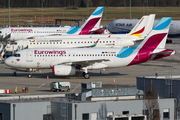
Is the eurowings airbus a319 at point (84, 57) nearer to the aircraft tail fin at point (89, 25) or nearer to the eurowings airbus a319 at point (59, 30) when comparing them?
the aircraft tail fin at point (89, 25)

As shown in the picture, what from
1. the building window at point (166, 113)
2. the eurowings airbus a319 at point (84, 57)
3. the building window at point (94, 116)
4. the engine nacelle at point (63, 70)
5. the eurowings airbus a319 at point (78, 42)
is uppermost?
the eurowings airbus a319 at point (78, 42)

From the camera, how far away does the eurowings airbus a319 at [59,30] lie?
91312 mm

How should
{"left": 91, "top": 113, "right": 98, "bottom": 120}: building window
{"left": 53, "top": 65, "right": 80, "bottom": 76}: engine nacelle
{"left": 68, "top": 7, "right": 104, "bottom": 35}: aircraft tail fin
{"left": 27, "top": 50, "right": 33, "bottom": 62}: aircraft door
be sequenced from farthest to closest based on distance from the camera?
{"left": 68, "top": 7, "right": 104, "bottom": 35}: aircraft tail fin → {"left": 27, "top": 50, "right": 33, "bottom": 62}: aircraft door → {"left": 53, "top": 65, "right": 80, "bottom": 76}: engine nacelle → {"left": 91, "top": 113, "right": 98, "bottom": 120}: building window

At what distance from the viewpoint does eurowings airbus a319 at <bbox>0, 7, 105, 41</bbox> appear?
3595 inches

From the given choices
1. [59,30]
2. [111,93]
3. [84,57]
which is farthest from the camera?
[59,30]

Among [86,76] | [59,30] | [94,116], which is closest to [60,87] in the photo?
[86,76]

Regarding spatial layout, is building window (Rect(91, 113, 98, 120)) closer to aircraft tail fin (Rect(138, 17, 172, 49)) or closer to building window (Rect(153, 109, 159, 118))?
building window (Rect(153, 109, 159, 118))

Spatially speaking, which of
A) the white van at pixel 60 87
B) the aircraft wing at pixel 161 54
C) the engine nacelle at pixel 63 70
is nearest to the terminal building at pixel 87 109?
the white van at pixel 60 87

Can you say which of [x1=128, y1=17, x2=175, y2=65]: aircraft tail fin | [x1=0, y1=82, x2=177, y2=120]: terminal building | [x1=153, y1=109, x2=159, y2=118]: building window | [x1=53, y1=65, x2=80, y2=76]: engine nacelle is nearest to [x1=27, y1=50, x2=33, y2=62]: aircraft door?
[x1=53, y1=65, x2=80, y2=76]: engine nacelle

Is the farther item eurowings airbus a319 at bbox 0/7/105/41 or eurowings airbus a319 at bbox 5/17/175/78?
eurowings airbus a319 at bbox 0/7/105/41

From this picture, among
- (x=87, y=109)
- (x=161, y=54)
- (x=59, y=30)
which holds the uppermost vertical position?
Answer: (x=59, y=30)

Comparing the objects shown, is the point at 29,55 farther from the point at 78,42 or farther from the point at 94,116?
the point at 94,116

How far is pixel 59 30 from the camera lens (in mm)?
94125

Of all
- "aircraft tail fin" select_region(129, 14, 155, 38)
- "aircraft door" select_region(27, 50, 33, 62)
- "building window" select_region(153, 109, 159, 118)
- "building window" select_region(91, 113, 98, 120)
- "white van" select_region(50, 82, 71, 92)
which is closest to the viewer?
"building window" select_region(91, 113, 98, 120)
